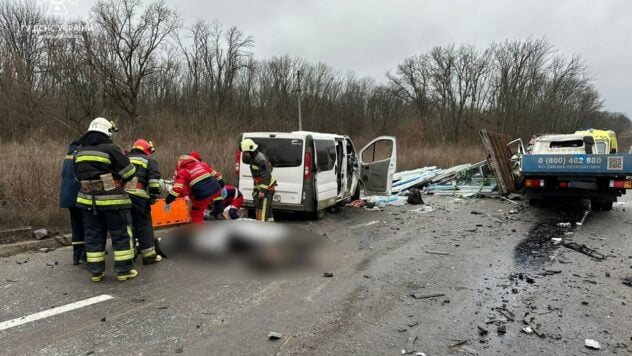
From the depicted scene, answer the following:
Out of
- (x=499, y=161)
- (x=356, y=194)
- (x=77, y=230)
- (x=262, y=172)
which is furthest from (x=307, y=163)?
(x=499, y=161)

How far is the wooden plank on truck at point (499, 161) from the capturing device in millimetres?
11928

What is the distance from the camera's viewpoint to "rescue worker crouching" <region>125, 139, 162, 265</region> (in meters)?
→ 5.16

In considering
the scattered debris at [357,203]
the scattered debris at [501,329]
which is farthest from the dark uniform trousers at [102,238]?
the scattered debris at [357,203]

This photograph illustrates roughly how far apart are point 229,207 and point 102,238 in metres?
2.40

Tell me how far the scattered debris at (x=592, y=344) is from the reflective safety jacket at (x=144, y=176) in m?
4.54

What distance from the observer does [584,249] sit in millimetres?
6375

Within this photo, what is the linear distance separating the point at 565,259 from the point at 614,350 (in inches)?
113

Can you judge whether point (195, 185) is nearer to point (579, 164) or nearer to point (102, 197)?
point (102, 197)

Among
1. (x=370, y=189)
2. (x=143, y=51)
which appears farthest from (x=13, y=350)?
(x=143, y=51)

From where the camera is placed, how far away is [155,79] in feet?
101

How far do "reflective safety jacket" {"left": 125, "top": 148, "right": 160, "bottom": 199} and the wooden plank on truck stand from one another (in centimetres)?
937

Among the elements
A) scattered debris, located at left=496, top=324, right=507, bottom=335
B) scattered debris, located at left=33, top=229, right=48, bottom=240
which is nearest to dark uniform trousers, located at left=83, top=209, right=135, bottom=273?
scattered debris, located at left=33, top=229, right=48, bottom=240

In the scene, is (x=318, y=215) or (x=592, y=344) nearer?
(x=592, y=344)

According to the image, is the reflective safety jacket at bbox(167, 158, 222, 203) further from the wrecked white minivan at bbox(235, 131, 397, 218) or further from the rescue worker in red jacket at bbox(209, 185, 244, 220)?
the wrecked white minivan at bbox(235, 131, 397, 218)
